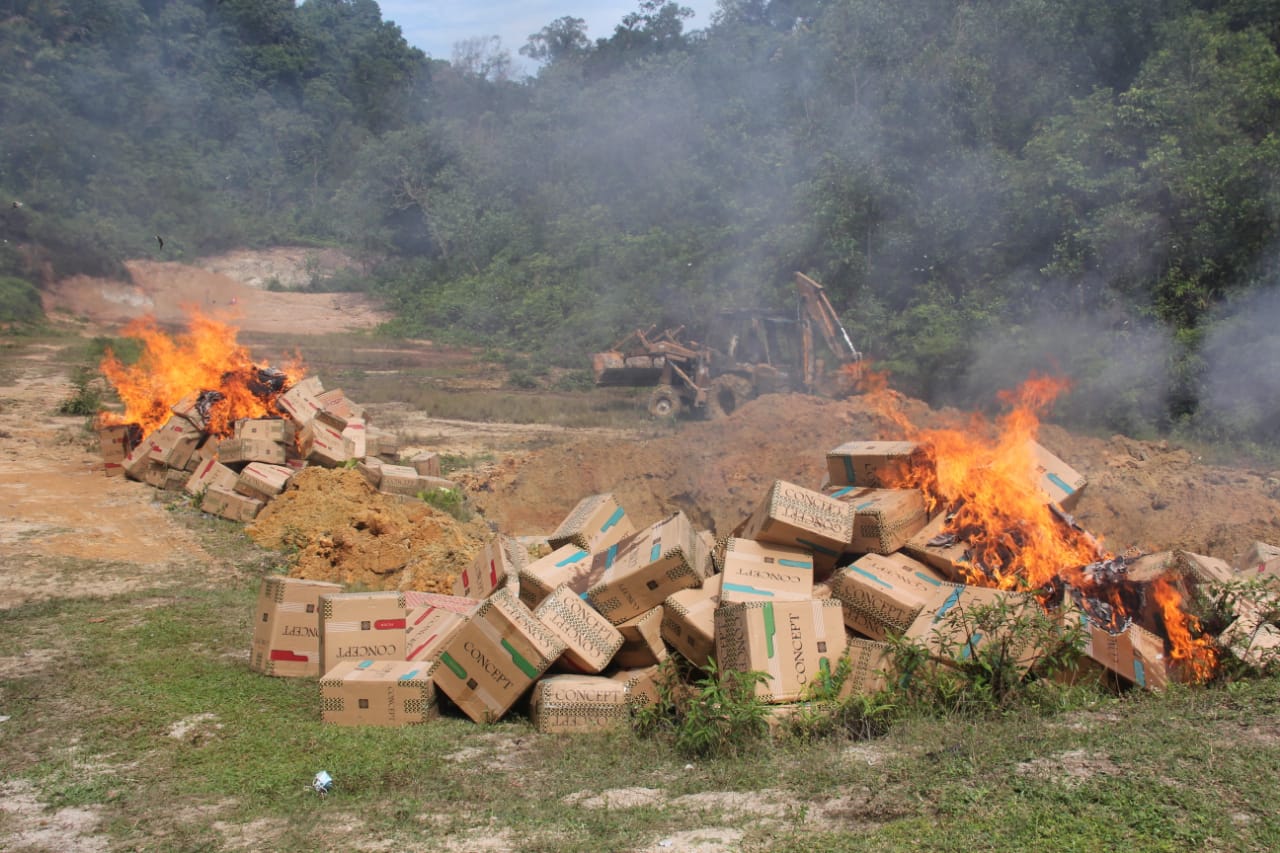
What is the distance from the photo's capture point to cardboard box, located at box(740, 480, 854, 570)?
19.6 feet

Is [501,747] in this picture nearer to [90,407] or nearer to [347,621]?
[347,621]

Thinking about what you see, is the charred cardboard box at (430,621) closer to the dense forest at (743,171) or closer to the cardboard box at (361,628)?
the cardboard box at (361,628)

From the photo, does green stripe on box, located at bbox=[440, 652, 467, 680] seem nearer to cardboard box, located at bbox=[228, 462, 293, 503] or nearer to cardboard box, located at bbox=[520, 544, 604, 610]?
cardboard box, located at bbox=[520, 544, 604, 610]

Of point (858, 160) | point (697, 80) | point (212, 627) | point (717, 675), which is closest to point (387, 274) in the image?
point (697, 80)

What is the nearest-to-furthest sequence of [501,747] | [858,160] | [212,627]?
→ [501,747]
[212,627]
[858,160]

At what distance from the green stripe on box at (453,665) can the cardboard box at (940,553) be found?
2745mm

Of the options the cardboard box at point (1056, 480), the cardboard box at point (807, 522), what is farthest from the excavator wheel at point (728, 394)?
the cardboard box at point (807, 522)

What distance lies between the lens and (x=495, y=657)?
544 centimetres

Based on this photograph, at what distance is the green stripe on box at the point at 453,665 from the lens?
18.1ft

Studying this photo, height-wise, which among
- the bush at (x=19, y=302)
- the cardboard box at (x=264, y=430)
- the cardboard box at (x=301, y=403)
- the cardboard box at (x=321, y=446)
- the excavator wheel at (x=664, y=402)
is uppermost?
the bush at (x=19, y=302)

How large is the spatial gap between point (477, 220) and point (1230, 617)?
34.8m

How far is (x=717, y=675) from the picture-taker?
5.43 m

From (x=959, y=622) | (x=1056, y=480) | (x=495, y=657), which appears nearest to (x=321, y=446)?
(x=495, y=657)

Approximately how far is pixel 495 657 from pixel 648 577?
957 millimetres
